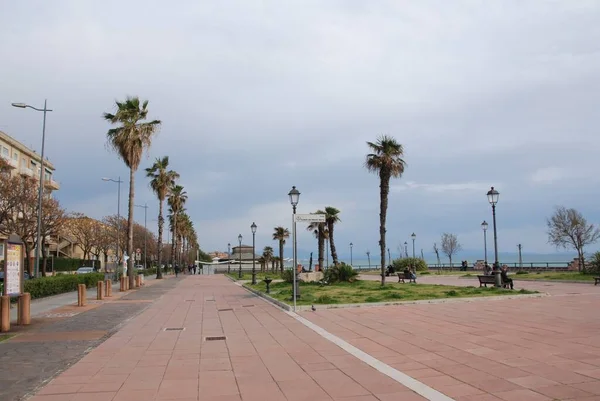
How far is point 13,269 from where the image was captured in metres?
13.5

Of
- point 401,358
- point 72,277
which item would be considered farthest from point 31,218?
point 401,358

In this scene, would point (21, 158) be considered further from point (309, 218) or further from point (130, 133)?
point (309, 218)

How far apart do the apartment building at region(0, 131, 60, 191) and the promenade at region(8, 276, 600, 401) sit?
4959 cm

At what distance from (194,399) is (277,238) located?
63.5 metres

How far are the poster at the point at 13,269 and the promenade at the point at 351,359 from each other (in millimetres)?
3311

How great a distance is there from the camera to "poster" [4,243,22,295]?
1309cm

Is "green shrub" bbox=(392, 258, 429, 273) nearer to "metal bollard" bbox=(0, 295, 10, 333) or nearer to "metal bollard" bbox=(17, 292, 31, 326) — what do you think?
"metal bollard" bbox=(17, 292, 31, 326)

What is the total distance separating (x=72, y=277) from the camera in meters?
27.9

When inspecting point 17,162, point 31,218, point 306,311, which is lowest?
point 306,311

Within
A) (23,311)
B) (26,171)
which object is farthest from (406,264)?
(26,171)

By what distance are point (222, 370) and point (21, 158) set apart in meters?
66.0

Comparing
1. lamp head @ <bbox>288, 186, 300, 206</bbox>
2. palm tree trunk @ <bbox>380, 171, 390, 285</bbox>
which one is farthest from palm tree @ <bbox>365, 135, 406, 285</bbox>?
lamp head @ <bbox>288, 186, 300, 206</bbox>

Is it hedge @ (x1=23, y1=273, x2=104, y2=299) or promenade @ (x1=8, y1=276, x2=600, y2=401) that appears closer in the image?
promenade @ (x1=8, y1=276, x2=600, y2=401)

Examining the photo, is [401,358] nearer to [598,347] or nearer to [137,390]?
[598,347]
